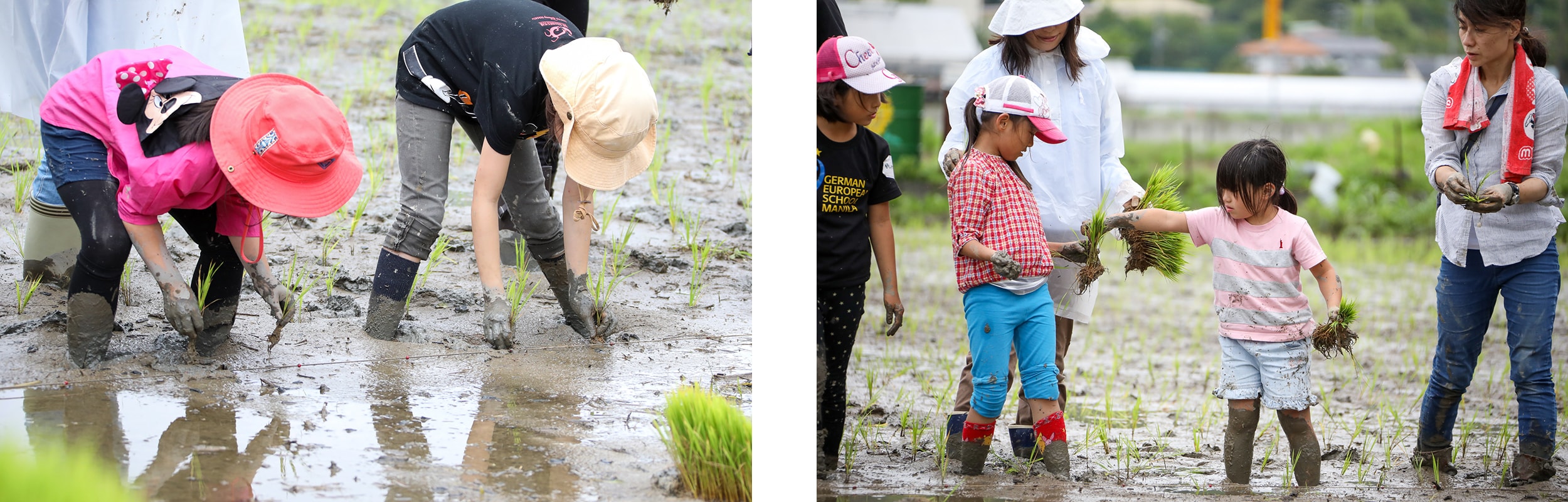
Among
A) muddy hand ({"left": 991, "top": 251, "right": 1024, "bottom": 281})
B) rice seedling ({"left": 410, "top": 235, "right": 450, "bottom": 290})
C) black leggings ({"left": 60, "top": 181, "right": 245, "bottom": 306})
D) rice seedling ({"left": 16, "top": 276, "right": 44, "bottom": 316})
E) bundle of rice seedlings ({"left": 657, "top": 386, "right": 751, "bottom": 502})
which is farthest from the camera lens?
rice seedling ({"left": 410, "top": 235, "right": 450, "bottom": 290})

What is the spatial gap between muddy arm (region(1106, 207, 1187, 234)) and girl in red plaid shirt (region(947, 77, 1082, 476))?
5.0 inches

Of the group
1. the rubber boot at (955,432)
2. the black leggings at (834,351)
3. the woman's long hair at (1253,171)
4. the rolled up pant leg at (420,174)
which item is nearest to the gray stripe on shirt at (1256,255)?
the woman's long hair at (1253,171)

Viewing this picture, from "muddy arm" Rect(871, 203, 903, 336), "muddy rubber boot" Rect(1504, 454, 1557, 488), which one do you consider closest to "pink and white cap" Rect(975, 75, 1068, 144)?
"muddy arm" Rect(871, 203, 903, 336)

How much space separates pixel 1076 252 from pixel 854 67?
800mm

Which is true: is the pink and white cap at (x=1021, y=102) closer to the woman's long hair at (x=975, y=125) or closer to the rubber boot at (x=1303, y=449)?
the woman's long hair at (x=975, y=125)

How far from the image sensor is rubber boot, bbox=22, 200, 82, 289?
11.1 feet

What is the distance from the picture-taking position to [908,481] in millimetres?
3168

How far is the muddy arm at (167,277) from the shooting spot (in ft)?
9.70

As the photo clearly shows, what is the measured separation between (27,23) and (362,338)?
52.8 inches

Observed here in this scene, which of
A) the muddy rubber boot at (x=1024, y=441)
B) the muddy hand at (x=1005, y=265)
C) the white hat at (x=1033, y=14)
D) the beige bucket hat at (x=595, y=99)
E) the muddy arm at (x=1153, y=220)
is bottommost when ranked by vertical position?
the muddy rubber boot at (x=1024, y=441)

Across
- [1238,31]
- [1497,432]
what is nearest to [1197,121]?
[1497,432]

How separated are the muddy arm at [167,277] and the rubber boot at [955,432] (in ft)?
6.90

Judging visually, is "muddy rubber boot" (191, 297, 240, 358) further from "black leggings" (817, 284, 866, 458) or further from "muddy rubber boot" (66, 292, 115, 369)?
"black leggings" (817, 284, 866, 458)

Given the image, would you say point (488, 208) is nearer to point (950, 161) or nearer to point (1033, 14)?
point (950, 161)
